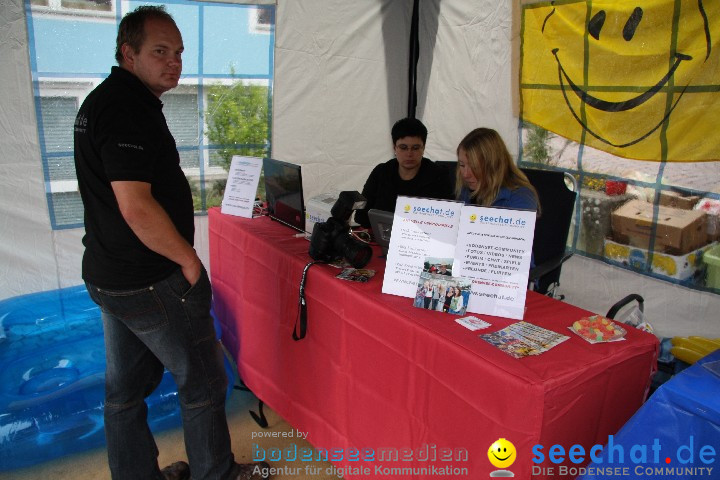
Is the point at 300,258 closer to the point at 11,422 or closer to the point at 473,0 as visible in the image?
the point at 11,422

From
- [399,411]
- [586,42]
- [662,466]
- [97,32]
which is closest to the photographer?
[662,466]

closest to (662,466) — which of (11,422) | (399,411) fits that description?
(399,411)

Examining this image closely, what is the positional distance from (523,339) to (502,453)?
0.87 ft

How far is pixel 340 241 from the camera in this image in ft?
5.51

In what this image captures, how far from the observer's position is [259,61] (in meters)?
2.98

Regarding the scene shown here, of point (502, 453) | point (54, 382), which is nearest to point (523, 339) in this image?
point (502, 453)

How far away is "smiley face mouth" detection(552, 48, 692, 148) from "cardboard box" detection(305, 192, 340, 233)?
4.30ft

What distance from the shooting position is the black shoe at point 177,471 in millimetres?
1781

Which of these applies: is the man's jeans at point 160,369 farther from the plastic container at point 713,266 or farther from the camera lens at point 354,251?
the plastic container at point 713,266

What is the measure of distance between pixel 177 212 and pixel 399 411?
0.81 meters

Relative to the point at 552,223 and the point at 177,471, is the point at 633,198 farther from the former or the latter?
the point at 177,471

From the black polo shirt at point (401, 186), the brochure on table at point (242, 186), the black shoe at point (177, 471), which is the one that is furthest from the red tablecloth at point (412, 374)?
the black polo shirt at point (401, 186)

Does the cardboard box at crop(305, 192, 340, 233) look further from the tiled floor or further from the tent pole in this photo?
the tent pole

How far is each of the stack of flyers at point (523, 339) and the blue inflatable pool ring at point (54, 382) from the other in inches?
54.2
